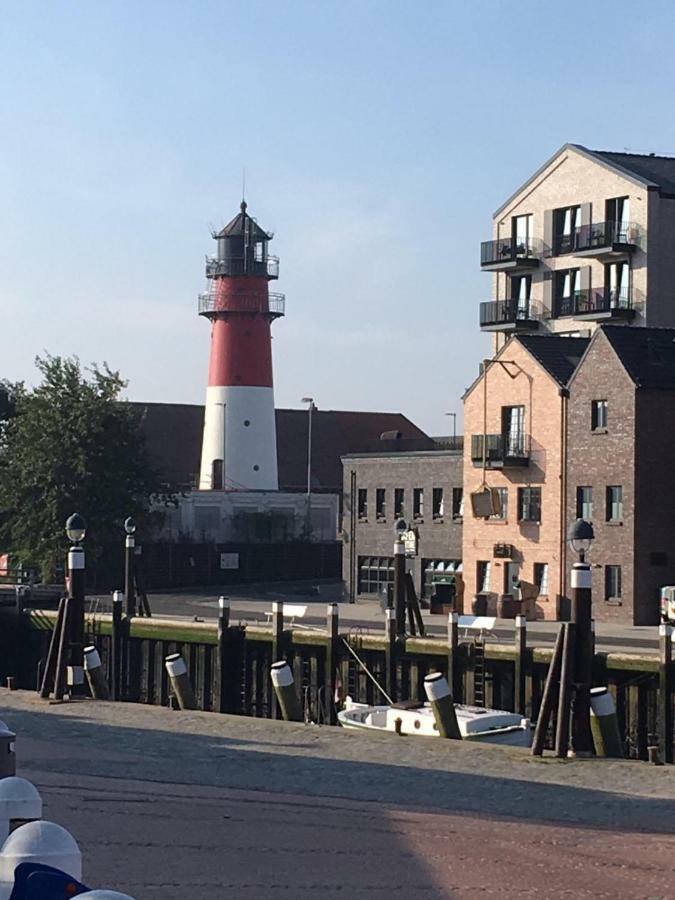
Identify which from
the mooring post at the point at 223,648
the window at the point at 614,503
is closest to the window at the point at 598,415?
the window at the point at 614,503

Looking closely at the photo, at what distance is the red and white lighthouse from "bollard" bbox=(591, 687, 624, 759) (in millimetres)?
57654

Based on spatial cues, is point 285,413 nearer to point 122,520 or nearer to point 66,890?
point 122,520

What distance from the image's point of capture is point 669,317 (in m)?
69.5

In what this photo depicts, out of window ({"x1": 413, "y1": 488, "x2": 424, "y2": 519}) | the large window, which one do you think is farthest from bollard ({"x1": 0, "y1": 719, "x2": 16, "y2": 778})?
window ({"x1": 413, "y1": 488, "x2": 424, "y2": 519})

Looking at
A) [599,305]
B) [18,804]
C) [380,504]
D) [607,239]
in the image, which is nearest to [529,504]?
[380,504]

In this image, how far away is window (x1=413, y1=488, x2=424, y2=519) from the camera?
6856 centimetres

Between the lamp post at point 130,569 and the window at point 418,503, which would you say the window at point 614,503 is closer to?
the window at point 418,503

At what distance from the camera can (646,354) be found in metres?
55.7

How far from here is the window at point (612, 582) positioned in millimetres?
54938

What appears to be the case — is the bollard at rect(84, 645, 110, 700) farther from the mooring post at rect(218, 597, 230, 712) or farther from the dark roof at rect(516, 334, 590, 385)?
the dark roof at rect(516, 334, 590, 385)

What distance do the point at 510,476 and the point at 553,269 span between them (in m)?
14.7

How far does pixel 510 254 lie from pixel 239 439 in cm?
1644

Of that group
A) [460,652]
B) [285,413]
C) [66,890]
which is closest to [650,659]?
[460,652]

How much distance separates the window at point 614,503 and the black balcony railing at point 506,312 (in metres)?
18.8
